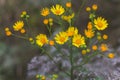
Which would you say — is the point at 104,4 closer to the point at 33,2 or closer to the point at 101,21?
the point at 33,2

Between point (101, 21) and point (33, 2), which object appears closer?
point (101, 21)

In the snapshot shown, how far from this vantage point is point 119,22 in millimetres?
4480

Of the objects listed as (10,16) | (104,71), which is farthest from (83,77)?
(10,16)

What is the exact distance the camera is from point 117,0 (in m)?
4.59

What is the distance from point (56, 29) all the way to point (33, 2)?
46 centimetres

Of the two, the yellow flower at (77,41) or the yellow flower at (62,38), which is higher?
the yellow flower at (62,38)

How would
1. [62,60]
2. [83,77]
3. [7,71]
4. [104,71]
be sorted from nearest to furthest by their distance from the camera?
[83,77], [104,71], [62,60], [7,71]

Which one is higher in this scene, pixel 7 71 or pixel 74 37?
pixel 7 71

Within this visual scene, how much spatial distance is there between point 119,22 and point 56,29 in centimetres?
75

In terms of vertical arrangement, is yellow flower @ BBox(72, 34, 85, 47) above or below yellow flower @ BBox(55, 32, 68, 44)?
below

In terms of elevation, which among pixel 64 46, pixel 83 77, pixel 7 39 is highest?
pixel 7 39

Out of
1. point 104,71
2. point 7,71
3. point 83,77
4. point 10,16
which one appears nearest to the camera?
point 83,77

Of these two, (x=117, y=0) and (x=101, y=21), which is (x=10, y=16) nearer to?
(x=117, y=0)

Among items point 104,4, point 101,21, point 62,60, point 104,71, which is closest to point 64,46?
point 62,60
